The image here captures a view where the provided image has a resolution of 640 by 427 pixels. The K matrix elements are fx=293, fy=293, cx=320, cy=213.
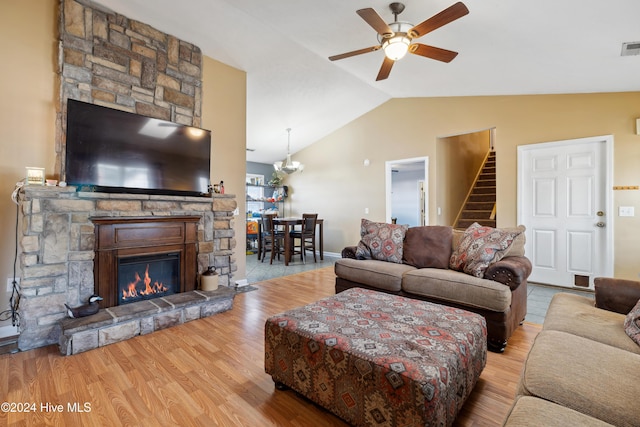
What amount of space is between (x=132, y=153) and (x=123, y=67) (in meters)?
0.89

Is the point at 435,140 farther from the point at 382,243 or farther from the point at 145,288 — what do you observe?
the point at 145,288

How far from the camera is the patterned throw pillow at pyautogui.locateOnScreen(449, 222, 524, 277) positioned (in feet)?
8.32

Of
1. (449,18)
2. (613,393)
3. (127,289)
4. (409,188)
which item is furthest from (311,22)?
(409,188)

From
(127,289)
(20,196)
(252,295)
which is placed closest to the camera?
(20,196)

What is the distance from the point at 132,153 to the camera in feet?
9.43

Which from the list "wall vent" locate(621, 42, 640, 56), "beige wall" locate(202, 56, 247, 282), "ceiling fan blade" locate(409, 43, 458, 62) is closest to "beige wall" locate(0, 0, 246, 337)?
"beige wall" locate(202, 56, 247, 282)

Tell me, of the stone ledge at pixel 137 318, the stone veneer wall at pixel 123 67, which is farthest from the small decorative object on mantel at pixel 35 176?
the stone ledge at pixel 137 318

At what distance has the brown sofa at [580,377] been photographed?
0.90m

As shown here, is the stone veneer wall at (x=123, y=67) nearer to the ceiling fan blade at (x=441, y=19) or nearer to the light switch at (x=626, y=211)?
the ceiling fan blade at (x=441, y=19)

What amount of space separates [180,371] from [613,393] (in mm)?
2190

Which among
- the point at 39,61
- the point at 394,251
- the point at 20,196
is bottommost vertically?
the point at 394,251

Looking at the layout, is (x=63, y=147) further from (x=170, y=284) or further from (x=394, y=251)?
(x=394, y=251)

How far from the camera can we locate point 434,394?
1151 millimetres

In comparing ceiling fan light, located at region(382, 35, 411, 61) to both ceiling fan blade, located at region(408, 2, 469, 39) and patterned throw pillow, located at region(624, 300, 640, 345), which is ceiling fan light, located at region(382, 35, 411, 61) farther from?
patterned throw pillow, located at region(624, 300, 640, 345)
